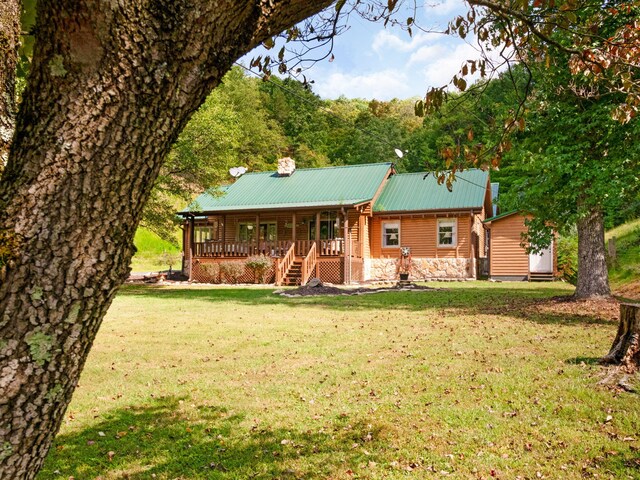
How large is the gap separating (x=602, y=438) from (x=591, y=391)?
1167 mm

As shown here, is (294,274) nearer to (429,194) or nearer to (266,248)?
Answer: (266,248)

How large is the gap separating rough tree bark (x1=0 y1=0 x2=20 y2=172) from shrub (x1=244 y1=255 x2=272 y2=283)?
66.0ft

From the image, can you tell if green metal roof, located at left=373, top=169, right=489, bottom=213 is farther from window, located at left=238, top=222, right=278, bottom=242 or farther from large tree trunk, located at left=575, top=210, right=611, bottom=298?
large tree trunk, located at left=575, top=210, right=611, bottom=298

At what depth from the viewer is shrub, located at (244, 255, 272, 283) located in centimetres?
2172

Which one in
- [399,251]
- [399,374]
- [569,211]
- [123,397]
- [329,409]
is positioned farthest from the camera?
[399,251]

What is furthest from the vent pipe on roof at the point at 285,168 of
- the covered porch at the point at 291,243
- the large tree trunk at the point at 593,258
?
the large tree trunk at the point at 593,258

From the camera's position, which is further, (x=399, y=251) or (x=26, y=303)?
(x=399, y=251)

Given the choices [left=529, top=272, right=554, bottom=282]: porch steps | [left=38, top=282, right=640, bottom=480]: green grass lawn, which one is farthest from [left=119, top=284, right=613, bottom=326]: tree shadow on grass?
[left=529, top=272, right=554, bottom=282]: porch steps

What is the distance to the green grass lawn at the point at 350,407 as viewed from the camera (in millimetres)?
3510

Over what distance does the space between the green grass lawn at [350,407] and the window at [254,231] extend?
17896 mm

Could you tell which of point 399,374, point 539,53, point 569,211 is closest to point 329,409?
point 399,374

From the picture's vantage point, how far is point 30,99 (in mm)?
1423

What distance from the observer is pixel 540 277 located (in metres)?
24.2

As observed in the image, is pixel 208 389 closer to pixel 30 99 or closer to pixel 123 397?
pixel 123 397
